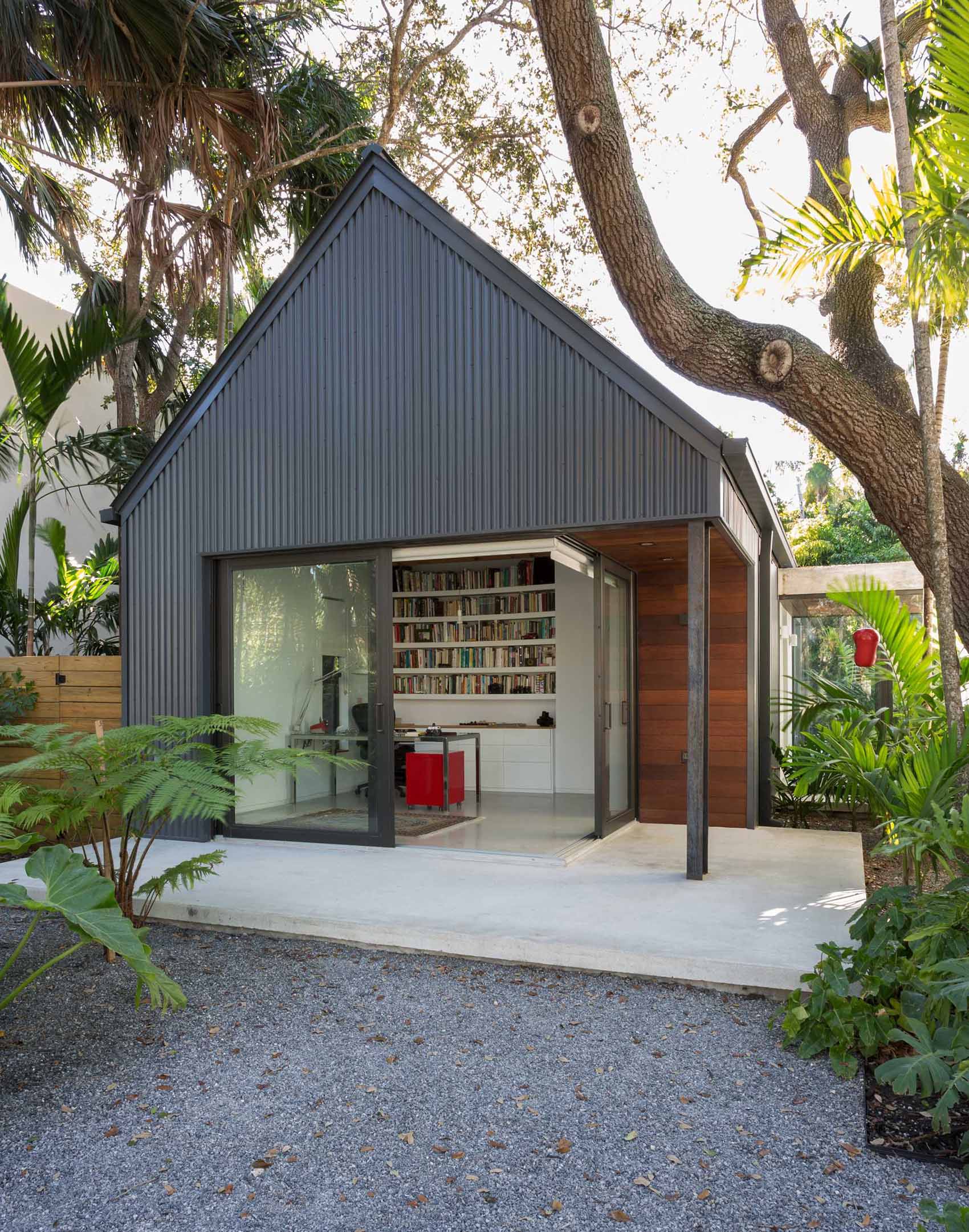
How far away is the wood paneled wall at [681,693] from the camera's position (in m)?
7.73

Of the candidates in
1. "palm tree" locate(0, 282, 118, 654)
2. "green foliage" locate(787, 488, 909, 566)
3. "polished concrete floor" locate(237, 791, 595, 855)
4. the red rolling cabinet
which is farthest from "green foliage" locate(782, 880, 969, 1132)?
"green foliage" locate(787, 488, 909, 566)

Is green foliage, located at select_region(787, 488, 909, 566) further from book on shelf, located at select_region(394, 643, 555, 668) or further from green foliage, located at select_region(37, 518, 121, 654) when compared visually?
green foliage, located at select_region(37, 518, 121, 654)

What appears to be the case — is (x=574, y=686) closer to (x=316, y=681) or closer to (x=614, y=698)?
(x=614, y=698)

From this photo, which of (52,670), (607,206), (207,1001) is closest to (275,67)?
(607,206)

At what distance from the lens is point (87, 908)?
3.00 m

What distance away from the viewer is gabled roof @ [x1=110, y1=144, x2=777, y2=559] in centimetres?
553

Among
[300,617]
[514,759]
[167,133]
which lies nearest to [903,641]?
[300,617]

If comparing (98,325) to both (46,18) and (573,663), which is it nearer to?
(46,18)

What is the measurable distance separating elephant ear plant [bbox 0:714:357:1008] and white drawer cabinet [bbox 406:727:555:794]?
5.46 metres

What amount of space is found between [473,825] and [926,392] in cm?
505

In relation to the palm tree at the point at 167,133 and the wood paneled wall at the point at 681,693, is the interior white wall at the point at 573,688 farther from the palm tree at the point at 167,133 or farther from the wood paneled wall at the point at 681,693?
the palm tree at the point at 167,133

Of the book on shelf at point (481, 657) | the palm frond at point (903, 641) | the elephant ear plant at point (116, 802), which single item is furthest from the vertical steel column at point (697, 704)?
the book on shelf at point (481, 657)

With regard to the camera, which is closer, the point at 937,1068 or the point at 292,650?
the point at 937,1068

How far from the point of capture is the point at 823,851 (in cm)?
657
